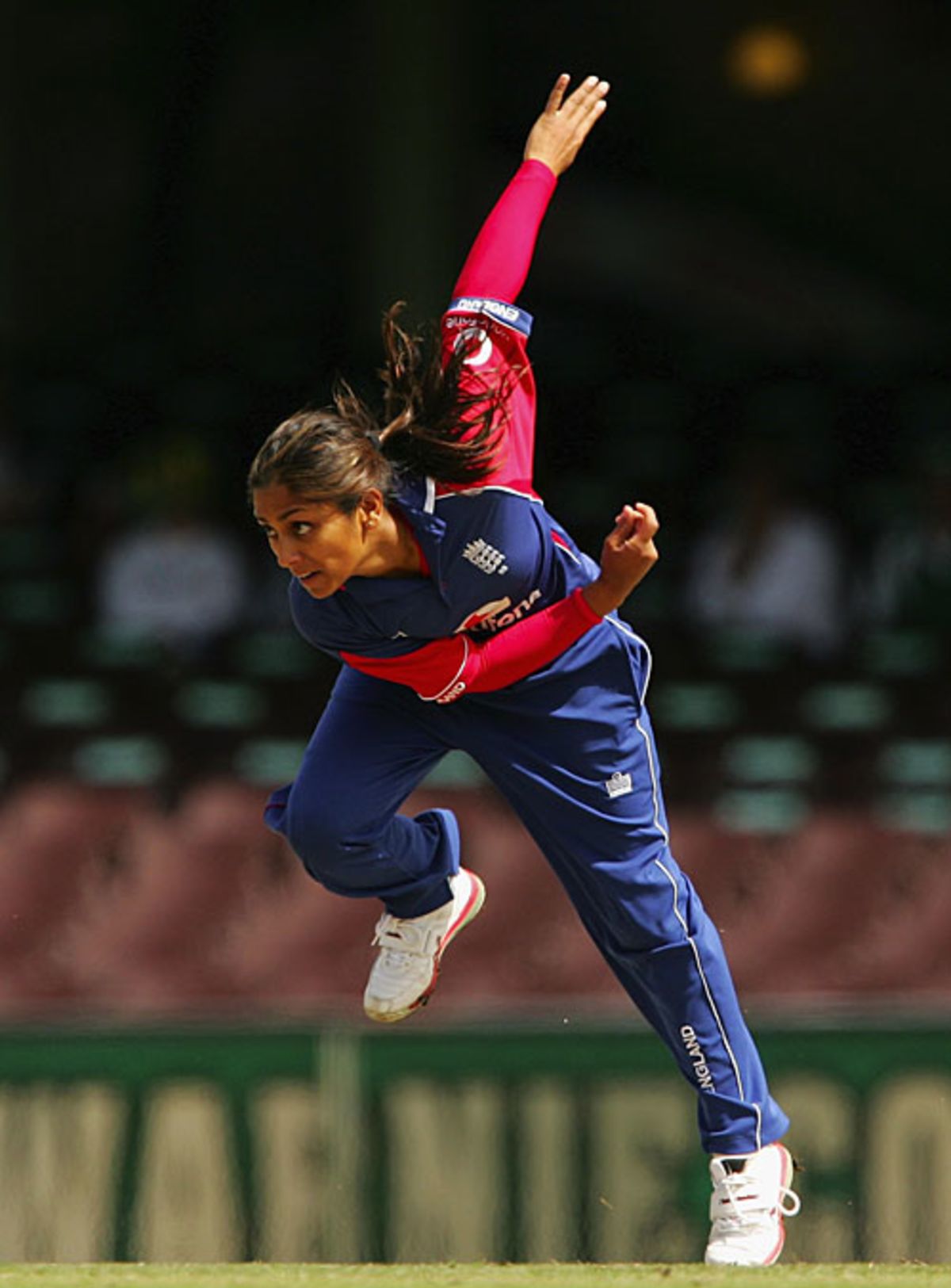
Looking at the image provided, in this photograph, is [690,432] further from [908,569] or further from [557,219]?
[557,219]

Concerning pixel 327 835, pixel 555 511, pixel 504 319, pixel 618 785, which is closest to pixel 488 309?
pixel 504 319

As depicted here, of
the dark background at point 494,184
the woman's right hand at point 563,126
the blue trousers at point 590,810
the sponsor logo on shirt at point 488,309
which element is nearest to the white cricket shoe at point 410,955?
the blue trousers at point 590,810

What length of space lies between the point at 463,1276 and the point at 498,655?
1.13 metres

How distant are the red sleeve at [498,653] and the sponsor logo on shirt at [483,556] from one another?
0.48 ft

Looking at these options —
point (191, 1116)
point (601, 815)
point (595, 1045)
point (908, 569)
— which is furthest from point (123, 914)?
point (908, 569)

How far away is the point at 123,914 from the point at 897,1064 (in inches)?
86.1

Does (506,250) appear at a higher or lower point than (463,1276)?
higher

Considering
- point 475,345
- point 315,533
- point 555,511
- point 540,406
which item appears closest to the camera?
point 315,533

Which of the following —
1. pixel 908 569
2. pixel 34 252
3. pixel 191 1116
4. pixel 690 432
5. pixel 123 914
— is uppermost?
pixel 34 252

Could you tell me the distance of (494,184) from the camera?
13188mm

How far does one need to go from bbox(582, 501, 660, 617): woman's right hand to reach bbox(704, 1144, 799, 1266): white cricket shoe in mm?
1129

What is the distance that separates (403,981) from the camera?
4879 millimetres

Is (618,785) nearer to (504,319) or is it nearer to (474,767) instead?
(504,319)

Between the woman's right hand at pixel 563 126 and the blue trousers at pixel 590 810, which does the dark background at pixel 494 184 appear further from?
the blue trousers at pixel 590 810
